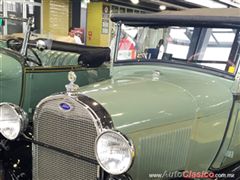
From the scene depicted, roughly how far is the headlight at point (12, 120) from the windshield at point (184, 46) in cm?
128

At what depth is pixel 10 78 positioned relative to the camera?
4.24 m

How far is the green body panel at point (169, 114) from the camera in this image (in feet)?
6.75

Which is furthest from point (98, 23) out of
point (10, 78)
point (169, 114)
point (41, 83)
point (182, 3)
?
point (169, 114)

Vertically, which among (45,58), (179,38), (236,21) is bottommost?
(45,58)

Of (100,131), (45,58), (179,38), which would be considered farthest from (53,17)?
(100,131)

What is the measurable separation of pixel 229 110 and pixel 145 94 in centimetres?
78

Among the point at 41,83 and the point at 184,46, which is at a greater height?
the point at 184,46

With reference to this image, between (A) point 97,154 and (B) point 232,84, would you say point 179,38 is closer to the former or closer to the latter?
(B) point 232,84

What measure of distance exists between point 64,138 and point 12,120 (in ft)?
1.72

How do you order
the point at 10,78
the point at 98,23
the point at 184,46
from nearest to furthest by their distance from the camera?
1. the point at 184,46
2. the point at 10,78
3. the point at 98,23

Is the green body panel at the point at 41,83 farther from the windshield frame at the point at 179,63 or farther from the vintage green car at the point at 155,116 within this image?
the vintage green car at the point at 155,116

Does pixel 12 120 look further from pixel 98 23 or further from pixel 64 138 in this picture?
pixel 98 23

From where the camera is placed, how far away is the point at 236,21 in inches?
98.4

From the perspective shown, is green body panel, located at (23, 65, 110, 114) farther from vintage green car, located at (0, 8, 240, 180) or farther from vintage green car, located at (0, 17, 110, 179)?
vintage green car, located at (0, 8, 240, 180)
